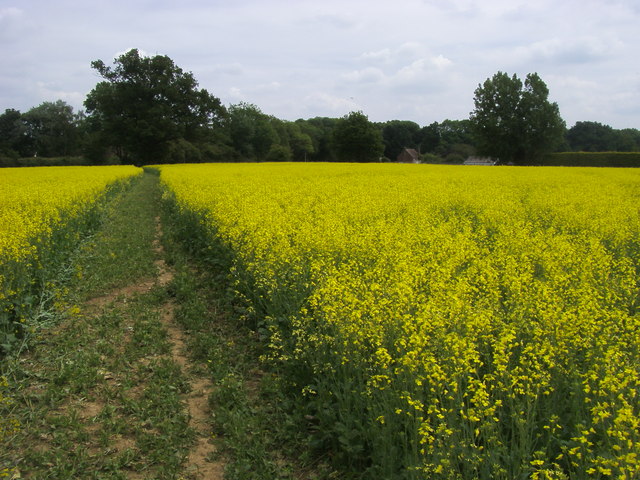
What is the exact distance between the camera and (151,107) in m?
62.8

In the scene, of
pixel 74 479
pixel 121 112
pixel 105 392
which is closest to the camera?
pixel 74 479

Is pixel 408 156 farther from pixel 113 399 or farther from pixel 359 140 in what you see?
pixel 113 399

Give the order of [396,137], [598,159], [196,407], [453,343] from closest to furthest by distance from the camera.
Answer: [453,343]
[196,407]
[598,159]
[396,137]

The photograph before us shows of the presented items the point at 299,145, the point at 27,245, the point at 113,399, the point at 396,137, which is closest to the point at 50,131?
the point at 299,145

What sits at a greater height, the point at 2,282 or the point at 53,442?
the point at 2,282

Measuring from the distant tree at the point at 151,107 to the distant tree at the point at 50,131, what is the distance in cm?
2647

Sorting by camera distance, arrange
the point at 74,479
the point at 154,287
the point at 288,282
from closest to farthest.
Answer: the point at 74,479
the point at 288,282
the point at 154,287

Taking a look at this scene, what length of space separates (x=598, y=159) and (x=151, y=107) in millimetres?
50481

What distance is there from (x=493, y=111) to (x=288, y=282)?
222 feet

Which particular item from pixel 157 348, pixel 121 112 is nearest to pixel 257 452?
pixel 157 348

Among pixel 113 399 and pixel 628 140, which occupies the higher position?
pixel 628 140

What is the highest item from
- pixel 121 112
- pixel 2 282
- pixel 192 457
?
pixel 121 112

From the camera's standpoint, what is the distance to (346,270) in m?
5.05

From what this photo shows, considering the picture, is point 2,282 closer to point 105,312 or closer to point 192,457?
point 105,312
